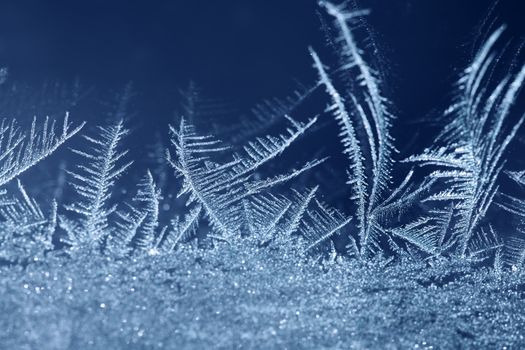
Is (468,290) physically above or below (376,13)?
below

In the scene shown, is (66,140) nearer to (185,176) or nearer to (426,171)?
(185,176)

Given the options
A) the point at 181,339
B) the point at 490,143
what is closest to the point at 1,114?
the point at 181,339

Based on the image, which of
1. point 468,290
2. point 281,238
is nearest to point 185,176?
point 281,238

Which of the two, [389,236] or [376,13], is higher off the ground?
[376,13]

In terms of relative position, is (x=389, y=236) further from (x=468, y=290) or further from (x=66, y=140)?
(x=66, y=140)

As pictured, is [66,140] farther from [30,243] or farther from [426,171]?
[426,171]

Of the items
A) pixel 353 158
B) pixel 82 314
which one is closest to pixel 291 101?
pixel 353 158
